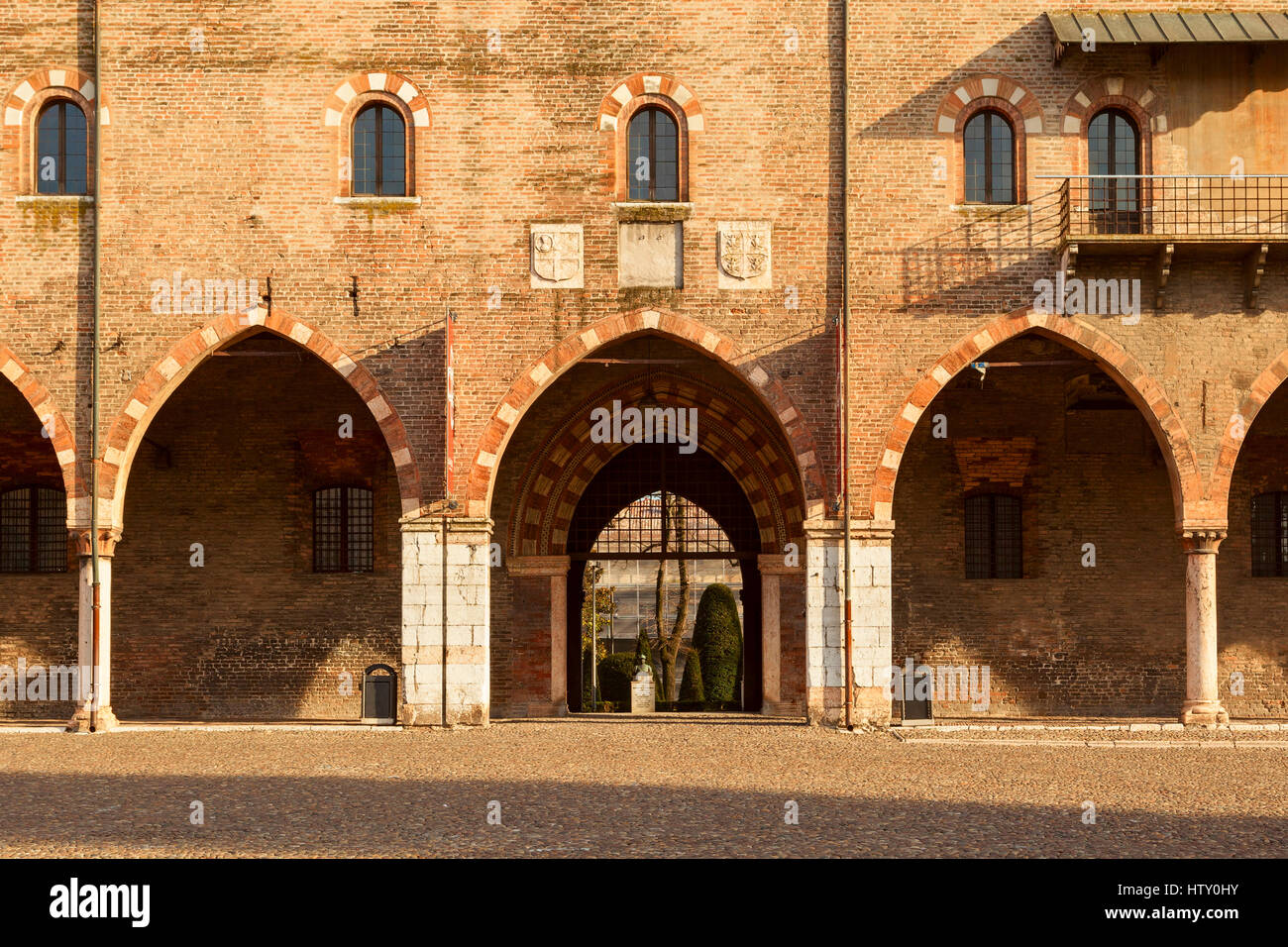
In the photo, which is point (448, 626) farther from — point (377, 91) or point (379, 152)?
point (377, 91)

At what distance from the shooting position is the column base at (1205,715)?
21484mm

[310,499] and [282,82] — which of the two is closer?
[282,82]

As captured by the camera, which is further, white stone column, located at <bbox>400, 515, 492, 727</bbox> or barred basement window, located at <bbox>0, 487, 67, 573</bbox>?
barred basement window, located at <bbox>0, 487, 67, 573</bbox>

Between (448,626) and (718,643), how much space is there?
23.1 m

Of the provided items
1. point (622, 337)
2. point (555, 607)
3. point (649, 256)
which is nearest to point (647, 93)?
point (649, 256)

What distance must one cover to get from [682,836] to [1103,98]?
46.3ft

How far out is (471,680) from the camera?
21.3m

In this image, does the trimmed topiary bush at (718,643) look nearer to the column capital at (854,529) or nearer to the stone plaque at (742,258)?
the column capital at (854,529)

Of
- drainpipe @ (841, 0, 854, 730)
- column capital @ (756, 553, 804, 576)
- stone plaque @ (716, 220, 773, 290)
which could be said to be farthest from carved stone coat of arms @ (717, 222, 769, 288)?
column capital @ (756, 553, 804, 576)

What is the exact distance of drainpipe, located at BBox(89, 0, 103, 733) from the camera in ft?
70.0

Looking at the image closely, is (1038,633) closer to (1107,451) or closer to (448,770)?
(1107,451)

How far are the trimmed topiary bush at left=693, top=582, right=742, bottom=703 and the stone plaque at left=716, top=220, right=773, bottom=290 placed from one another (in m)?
21.9

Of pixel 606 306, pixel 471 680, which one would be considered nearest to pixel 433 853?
pixel 471 680

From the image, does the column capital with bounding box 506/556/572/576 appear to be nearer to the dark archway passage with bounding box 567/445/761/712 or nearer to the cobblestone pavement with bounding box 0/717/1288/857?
the dark archway passage with bounding box 567/445/761/712
